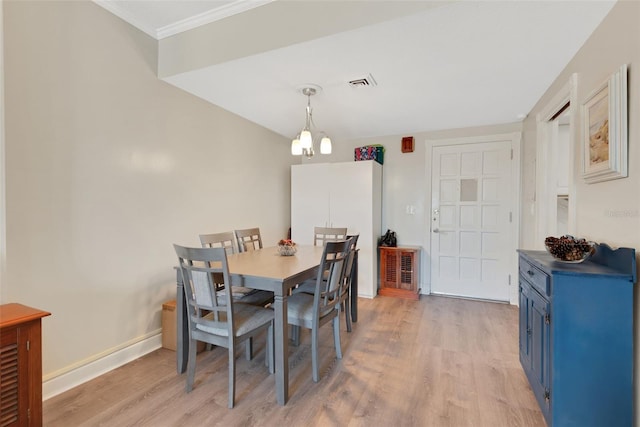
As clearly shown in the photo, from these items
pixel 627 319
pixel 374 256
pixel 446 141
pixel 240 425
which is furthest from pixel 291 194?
pixel 627 319

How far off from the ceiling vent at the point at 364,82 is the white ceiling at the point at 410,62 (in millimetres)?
53


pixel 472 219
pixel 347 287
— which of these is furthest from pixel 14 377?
pixel 472 219

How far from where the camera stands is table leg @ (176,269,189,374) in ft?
7.03

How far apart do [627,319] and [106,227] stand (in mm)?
3173

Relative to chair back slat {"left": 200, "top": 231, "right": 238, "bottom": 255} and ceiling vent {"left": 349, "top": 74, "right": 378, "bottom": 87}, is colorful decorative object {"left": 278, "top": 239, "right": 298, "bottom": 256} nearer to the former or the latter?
chair back slat {"left": 200, "top": 231, "right": 238, "bottom": 255}

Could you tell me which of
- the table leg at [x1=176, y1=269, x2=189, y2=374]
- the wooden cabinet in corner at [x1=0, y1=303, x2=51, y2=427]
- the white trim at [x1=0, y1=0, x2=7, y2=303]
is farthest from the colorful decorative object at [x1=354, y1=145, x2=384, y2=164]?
the wooden cabinet in corner at [x1=0, y1=303, x2=51, y2=427]

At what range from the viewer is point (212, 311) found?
1953 millimetres

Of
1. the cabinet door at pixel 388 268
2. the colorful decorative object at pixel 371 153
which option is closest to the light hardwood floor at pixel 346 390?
the cabinet door at pixel 388 268

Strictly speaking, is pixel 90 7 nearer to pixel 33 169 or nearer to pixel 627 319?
pixel 33 169

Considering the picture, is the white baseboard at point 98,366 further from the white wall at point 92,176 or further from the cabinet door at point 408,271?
the cabinet door at point 408,271

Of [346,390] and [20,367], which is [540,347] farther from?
[20,367]

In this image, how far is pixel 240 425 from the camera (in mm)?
1673

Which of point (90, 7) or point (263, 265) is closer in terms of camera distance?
point (90, 7)

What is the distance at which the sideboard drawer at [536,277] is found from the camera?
155 centimetres
